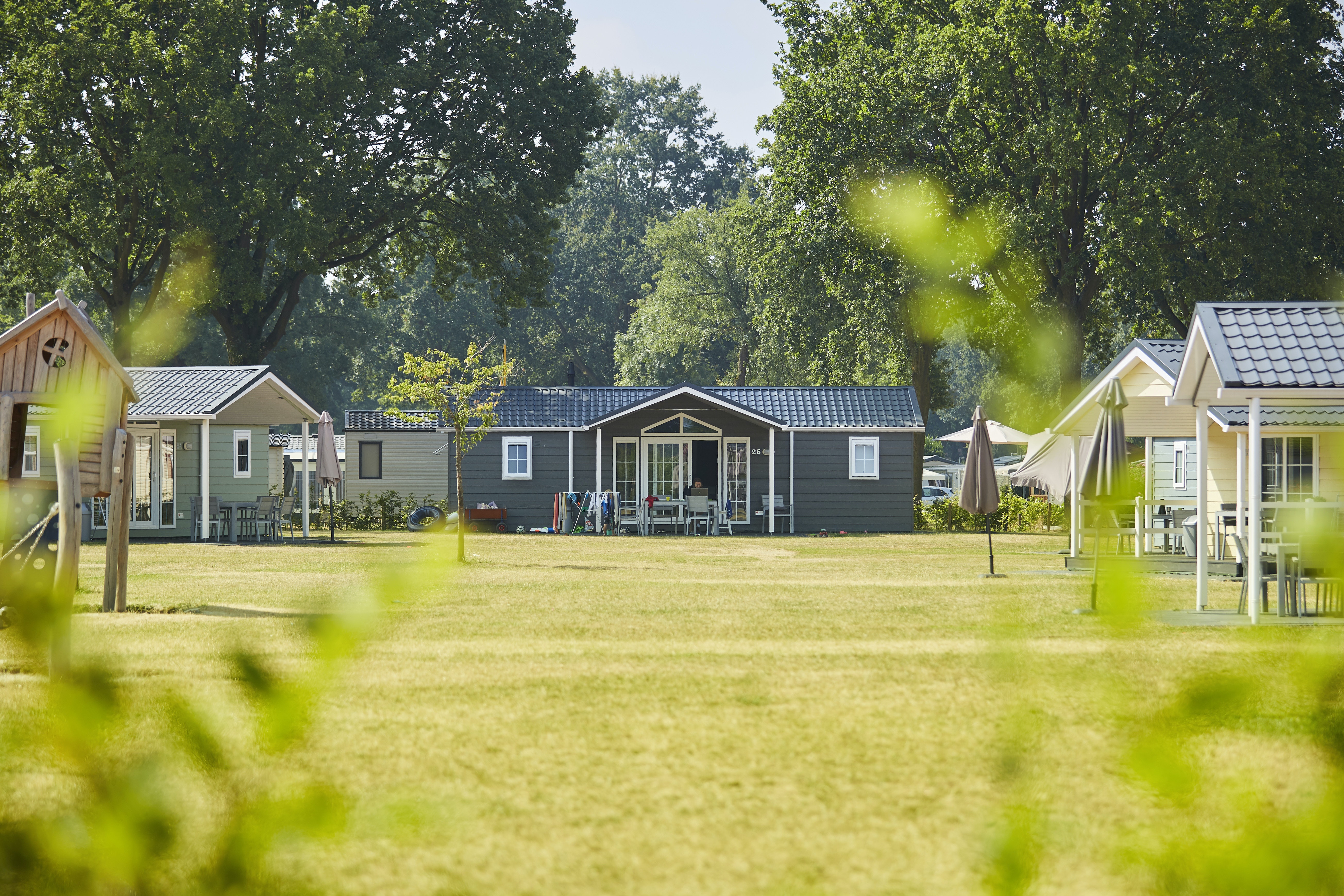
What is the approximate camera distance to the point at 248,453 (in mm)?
30547

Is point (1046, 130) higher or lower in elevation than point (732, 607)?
higher

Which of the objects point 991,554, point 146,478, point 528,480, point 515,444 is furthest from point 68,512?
point 515,444

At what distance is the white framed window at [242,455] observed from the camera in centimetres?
2998

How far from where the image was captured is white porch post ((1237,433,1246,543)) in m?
14.7

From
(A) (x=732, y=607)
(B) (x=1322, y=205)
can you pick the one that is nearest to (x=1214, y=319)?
(A) (x=732, y=607)

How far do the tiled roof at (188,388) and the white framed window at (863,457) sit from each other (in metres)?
13.9

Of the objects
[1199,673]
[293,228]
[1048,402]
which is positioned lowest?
[1199,673]

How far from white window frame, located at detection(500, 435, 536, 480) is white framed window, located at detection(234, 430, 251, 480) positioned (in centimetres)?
624

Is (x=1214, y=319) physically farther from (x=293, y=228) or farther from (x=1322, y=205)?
(x=293, y=228)

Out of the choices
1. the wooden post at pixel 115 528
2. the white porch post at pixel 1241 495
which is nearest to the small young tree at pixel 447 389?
the wooden post at pixel 115 528

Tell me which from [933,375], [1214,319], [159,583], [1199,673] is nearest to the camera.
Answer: [1199,673]

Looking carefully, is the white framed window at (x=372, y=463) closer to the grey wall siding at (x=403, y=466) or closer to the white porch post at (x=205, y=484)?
the grey wall siding at (x=403, y=466)

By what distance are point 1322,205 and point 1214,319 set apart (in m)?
20.5

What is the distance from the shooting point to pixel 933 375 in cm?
4094
